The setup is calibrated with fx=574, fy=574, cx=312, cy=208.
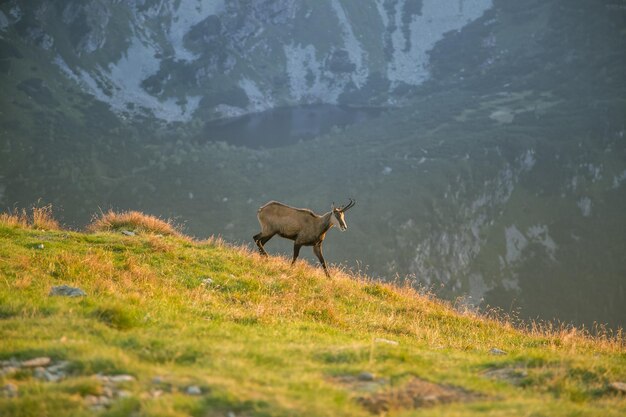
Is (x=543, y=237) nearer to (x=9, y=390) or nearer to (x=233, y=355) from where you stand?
(x=233, y=355)

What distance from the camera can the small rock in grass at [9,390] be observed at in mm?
6840

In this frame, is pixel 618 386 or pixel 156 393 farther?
pixel 618 386

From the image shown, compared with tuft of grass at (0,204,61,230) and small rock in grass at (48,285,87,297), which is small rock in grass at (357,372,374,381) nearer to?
Result: small rock in grass at (48,285,87,297)

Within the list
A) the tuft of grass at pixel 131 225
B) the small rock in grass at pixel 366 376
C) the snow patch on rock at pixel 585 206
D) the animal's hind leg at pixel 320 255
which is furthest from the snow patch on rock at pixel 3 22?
the small rock in grass at pixel 366 376

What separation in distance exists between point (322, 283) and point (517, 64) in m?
199

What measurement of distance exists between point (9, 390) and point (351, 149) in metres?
127

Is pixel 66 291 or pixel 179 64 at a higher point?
pixel 179 64

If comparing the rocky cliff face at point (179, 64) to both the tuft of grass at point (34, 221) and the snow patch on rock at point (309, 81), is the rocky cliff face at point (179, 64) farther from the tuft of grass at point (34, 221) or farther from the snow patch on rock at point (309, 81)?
the tuft of grass at point (34, 221)

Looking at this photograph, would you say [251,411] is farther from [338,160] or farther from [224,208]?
[338,160]

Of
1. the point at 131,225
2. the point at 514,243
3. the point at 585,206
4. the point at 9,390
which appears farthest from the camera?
the point at 585,206

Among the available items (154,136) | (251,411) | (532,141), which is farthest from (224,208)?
(251,411)

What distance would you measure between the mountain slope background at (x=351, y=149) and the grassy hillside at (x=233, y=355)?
39.5m

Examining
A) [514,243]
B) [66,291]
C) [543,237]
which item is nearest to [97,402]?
[66,291]

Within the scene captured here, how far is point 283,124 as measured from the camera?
6216 inches
